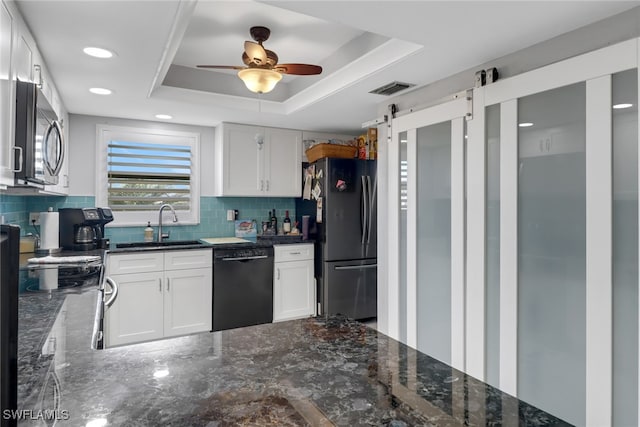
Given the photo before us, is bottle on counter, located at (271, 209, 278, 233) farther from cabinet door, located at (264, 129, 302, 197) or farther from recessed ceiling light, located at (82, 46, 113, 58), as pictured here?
recessed ceiling light, located at (82, 46, 113, 58)

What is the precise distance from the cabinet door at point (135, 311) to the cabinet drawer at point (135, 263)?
0.15 feet

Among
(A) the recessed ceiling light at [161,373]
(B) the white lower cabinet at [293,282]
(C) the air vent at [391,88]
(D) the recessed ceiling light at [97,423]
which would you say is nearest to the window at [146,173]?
(B) the white lower cabinet at [293,282]

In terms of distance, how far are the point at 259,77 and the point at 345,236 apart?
213cm

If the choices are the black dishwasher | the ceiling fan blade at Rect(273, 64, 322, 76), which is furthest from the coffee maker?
the ceiling fan blade at Rect(273, 64, 322, 76)

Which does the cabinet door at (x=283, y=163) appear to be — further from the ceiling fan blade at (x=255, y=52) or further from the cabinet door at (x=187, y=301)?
the ceiling fan blade at (x=255, y=52)

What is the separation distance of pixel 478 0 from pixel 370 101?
1598 mm

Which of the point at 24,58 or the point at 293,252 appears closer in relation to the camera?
the point at 24,58

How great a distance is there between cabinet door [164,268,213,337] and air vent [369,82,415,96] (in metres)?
2.27

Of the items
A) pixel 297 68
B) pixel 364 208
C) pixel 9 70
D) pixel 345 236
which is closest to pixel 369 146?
pixel 364 208

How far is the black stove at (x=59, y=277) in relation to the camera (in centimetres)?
181

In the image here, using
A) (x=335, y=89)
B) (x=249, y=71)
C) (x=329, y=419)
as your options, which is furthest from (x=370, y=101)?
(x=329, y=419)

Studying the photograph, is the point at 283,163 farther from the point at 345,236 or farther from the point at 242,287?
the point at 242,287

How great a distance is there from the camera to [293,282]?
4141mm

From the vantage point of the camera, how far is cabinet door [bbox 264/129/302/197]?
4.30 meters
